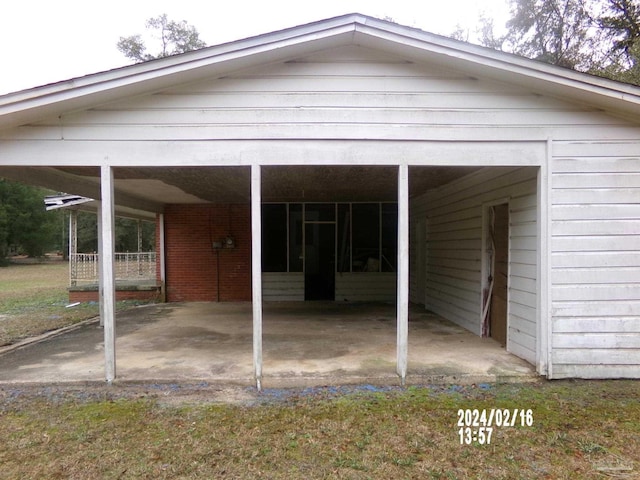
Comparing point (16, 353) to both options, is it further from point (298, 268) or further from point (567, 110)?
point (567, 110)

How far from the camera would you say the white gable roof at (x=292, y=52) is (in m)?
4.11

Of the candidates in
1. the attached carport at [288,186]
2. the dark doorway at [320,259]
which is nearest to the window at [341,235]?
the dark doorway at [320,259]

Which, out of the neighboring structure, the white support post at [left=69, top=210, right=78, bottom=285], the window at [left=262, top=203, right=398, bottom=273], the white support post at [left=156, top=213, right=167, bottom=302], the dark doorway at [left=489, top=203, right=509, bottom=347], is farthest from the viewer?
the white support post at [left=69, top=210, right=78, bottom=285]

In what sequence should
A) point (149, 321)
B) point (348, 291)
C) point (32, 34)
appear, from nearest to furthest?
point (149, 321), point (348, 291), point (32, 34)

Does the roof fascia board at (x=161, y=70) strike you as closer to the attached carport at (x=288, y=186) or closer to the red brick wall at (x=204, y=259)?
the attached carport at (x=288, y=186)

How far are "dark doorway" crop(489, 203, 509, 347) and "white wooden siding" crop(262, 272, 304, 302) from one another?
5.36m

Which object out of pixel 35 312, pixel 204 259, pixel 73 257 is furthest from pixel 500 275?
pixel 73 257

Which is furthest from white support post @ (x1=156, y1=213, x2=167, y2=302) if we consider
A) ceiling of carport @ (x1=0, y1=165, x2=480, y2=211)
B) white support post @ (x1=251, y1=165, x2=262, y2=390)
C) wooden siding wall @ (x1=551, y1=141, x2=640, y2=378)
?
wooden siding wall @ (x1=551, y1=141, x2=640, y2=378)

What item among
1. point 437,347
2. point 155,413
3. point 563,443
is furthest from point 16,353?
point 563,443

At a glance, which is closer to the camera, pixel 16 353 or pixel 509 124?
pixel 509 124

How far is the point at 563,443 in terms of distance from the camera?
10.4ft

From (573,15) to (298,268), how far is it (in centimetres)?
1679

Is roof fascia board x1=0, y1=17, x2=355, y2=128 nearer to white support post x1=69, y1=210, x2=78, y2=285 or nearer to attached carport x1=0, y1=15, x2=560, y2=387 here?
attached carport x1=0, y1=15, x2=560, y2=387

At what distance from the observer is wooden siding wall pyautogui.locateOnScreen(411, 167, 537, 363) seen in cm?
494
